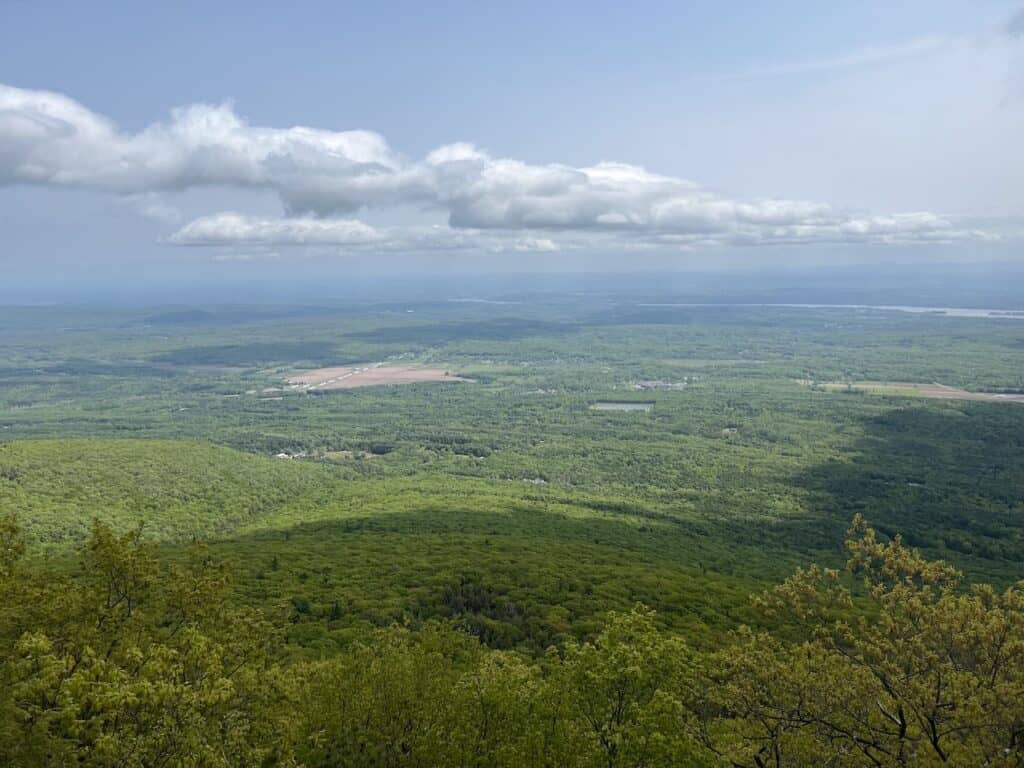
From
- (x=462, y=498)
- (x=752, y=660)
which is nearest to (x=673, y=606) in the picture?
(x=752, y=660)

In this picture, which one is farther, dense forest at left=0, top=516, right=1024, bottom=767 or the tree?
the tree

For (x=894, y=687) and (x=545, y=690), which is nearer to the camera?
(x=894, y=687)

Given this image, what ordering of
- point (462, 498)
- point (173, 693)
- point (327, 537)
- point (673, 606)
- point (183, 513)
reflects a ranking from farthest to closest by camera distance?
1. point (462, 498)
2. point (183, 513)
3. point (327, 537)
4. point (673, 606)
5. point (173, 693)

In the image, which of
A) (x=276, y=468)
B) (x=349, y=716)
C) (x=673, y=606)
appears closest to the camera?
(x=349, y=716)

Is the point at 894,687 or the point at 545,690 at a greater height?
the point at 894,687

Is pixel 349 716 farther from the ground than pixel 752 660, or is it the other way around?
pixel 752 660

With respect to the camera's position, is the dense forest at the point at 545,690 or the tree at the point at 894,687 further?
the tree at the point at 894,687

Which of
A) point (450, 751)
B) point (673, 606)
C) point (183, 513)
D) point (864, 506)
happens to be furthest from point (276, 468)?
point (450, 751)

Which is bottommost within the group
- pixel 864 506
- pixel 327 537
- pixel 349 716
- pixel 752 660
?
pixel 864 506

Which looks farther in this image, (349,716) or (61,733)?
(349,716)

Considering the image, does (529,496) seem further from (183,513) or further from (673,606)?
(673,606)
